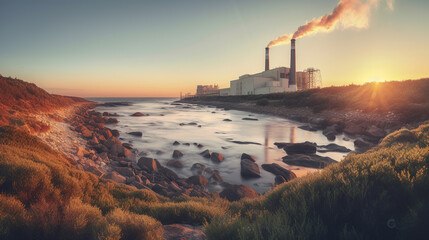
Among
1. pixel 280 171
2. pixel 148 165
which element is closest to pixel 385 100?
pixel 280 171

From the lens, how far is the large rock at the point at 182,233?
9.49ft

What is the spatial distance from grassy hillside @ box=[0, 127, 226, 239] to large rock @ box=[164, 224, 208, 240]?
19cm

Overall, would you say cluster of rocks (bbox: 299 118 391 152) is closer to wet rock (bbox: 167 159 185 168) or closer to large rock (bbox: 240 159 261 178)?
large rock (bbox: 240 159 261 178)

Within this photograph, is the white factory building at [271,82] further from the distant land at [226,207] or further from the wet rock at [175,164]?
the distant land at [226,207]

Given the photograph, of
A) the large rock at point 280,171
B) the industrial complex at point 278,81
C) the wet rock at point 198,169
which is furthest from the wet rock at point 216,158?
the industrial complex at point 278,81

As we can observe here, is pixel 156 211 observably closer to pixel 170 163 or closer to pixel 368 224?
pixel 368 224

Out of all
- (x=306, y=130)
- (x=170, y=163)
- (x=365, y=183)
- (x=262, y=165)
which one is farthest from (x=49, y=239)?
(x=306, y=130)

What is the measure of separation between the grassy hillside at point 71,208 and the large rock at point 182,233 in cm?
19

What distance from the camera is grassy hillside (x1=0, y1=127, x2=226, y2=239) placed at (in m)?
2.49

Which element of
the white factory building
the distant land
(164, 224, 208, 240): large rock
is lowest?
(164, 224, 208, 240): large rock

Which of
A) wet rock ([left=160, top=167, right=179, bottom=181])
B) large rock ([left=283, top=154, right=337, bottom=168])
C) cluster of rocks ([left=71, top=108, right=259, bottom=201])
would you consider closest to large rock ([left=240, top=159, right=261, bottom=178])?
cluster of rocks ([left=71, top=108, right=259, bottom=201])

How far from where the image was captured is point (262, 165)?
33.6ft

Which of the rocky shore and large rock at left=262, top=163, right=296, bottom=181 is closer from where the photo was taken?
large rock at left=262, top=163, right=296, bottom=181

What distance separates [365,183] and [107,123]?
87.5 ft
